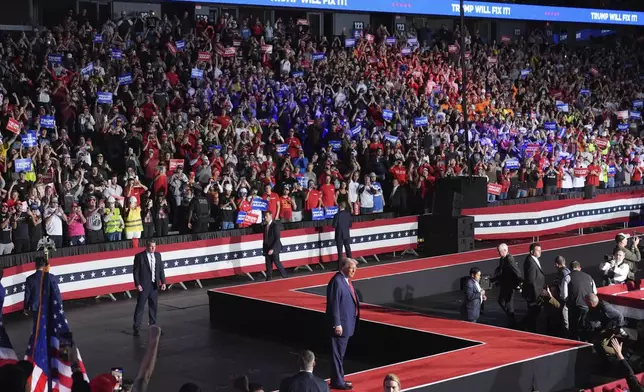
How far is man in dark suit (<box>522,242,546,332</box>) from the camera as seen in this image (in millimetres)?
17938

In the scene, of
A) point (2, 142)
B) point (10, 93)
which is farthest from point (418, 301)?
point (10, 93)

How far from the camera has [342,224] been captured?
25.4 m

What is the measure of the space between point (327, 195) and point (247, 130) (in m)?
3.22

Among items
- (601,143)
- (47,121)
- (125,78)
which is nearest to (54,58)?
(125,78)

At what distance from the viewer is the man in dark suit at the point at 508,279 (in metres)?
18.5

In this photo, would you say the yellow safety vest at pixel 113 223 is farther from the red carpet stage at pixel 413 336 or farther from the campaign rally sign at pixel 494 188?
the campaign rally sign at pixel 494 188

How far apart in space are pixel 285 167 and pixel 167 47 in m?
6.50

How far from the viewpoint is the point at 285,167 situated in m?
28.5

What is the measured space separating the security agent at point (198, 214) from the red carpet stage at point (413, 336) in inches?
176

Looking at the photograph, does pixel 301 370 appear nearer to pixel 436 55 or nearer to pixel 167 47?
pixel 167 47

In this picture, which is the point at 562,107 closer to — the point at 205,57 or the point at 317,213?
the point at 205,57

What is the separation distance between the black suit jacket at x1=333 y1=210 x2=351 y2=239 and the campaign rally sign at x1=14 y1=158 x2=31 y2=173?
732cm

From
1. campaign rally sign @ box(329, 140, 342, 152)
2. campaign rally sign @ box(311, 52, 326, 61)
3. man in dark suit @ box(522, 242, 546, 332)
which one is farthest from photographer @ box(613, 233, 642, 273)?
campaign rally sign @ box(311, 52, 326, 61)

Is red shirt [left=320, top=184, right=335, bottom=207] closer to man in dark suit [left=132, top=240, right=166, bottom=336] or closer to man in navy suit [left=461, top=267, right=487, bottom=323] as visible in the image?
man in dark suit [left=132, top=240, right=166, bottom=336]
